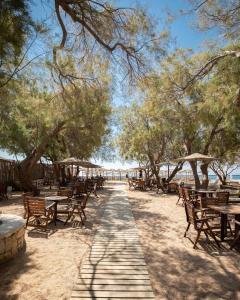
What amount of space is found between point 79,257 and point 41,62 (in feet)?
22.0

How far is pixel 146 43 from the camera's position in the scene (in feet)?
24.5

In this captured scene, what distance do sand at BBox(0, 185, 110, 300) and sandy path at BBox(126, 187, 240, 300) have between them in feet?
4.14

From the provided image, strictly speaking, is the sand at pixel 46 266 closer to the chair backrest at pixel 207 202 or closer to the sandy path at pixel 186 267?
the sandy path at pixel 186 267

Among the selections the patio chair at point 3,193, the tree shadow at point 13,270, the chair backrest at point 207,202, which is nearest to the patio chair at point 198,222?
the chair backrest at point 207,202

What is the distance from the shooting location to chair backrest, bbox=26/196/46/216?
789 centimetres

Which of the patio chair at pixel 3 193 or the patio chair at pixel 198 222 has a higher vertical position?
the patio chair at pixel 3 193

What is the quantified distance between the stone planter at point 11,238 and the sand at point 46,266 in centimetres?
14

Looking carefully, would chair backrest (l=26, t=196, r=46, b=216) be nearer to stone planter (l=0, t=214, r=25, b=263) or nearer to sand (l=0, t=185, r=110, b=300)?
sand (l=0, t=185, r=110, b=300)

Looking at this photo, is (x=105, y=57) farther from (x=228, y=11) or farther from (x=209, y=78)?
(x=209, y=78)

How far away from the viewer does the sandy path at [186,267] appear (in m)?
4.18

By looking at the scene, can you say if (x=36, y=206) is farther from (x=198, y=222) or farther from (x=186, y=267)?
(x=186, y=267)

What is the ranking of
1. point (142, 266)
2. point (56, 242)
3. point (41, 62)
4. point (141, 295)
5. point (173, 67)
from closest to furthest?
Answer: point (141, 295)
point (142, 266)
point (56, 242)
point (41, 62)
point (173, 67)

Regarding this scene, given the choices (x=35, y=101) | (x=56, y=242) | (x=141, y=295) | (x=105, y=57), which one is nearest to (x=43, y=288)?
(x=141, y=295)

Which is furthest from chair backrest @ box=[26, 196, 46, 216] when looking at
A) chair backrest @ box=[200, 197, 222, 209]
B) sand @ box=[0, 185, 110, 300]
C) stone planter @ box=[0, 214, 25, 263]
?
chair backrest @ box=[200, 197, 222, 209]
